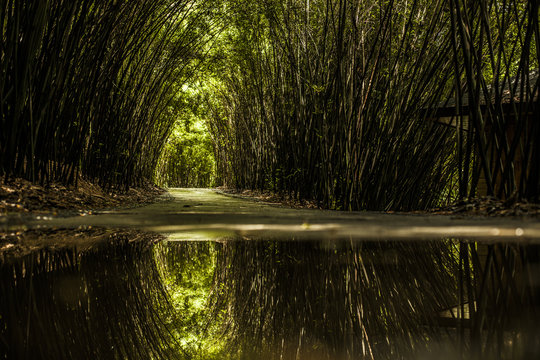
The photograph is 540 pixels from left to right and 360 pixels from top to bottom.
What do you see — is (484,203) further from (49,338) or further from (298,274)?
(49,338)

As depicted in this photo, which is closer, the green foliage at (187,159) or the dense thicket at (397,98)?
the dense thicket at (397,98)

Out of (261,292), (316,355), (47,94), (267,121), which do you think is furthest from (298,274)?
(267,121)

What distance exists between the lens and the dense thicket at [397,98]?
10.00 ft

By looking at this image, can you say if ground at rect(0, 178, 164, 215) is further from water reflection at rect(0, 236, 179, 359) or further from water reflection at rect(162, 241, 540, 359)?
water reflection at rect(162, 241, 540, 359)

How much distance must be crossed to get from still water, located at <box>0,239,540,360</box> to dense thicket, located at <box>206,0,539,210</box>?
5.64 feet

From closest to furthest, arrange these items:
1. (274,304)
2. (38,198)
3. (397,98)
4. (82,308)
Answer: (82,308)
(274,304)
(38,198)
(397,98)

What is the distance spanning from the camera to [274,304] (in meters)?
1.18

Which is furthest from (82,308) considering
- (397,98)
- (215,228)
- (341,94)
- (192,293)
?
(341,94)

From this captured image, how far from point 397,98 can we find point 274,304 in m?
3.48

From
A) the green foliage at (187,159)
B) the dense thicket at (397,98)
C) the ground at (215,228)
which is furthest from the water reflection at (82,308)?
the green foliage at (187,159)

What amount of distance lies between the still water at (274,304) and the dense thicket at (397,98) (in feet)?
5.64

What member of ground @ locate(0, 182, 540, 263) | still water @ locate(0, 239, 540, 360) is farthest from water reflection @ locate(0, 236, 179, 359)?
ground @ locate(0, 182, 540, 263)

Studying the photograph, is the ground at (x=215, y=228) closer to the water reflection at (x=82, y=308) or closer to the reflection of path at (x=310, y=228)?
the reflection of path at (x=310, y=228)

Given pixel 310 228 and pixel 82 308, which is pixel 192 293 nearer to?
pixel 82 308
